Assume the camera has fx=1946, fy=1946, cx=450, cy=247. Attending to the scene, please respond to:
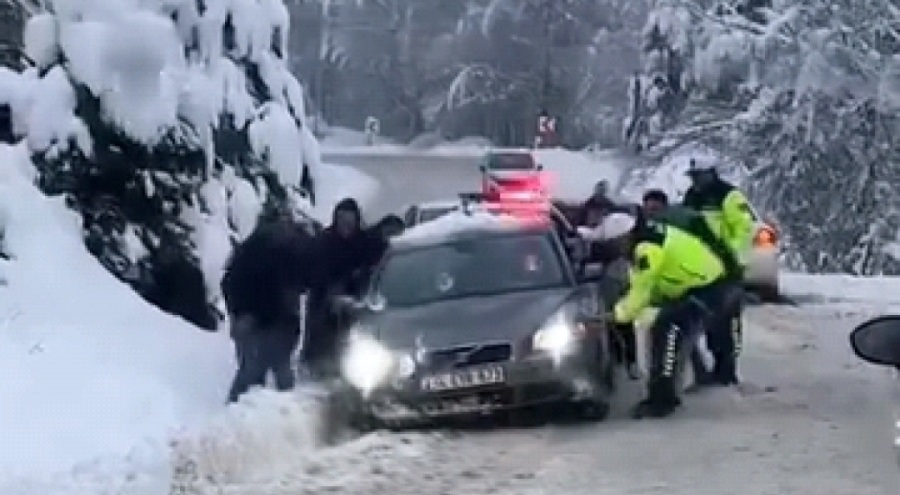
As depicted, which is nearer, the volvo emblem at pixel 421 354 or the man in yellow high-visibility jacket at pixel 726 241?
the volvo emblem at pixel 421 354

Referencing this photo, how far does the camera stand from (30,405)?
1306 centimetres

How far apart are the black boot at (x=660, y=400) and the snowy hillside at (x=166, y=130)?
5749 millimetres

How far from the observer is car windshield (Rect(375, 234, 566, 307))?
14.5 m

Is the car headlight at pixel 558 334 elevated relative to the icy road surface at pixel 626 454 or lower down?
elevated

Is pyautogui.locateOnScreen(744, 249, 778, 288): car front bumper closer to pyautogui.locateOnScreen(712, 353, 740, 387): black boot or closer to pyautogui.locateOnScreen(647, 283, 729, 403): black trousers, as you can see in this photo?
pyautogui.locateOnScreen(712, 353, 740, 387): black boot

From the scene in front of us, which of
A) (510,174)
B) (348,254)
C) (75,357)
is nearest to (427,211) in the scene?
(348,254)

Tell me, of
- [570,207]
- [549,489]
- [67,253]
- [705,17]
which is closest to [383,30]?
[705,17]

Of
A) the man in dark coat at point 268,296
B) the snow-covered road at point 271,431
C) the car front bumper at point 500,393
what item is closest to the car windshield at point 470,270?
the man in dark coat at point 268,296

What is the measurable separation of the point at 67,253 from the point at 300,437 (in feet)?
14.6

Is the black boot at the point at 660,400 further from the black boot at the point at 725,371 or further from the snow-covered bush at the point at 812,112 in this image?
the snow-covered bush at the point at 812,112

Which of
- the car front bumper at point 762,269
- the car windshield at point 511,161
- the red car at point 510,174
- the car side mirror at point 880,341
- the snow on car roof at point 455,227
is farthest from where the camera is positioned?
the car windshield at point 511,161

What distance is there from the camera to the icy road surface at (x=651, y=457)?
11.1m

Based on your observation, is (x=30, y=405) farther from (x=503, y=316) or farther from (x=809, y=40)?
(x=809, y=40)

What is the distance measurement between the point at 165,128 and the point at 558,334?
5680 millimetres
